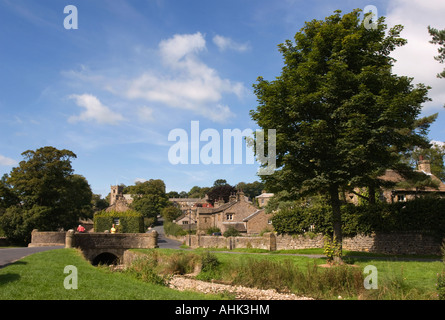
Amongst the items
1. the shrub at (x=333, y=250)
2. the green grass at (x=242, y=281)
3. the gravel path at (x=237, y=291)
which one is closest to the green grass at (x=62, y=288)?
the green grass at (x=242, y=281)

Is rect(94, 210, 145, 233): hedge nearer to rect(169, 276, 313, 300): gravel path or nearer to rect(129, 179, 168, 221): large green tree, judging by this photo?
rect(169, 276, 313, 300): gravel path

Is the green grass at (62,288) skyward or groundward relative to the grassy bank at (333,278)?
skyward

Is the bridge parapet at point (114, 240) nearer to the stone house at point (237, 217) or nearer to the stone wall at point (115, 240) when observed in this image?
the stone wall at point (115, 240)

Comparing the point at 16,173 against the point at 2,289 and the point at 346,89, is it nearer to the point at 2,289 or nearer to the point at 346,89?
the point at 2,289

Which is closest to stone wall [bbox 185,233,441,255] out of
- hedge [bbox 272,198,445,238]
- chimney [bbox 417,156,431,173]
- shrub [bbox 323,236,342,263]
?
hedge [bbox 272,198,445,238]

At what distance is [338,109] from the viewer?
17.7 m

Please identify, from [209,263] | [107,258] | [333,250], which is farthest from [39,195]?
[333,250]

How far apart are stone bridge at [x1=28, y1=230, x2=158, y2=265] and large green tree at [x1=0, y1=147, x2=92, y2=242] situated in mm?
8386

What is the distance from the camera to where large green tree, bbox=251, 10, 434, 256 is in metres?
17.4

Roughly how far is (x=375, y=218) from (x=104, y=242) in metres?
23.9

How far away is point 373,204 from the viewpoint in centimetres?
2778

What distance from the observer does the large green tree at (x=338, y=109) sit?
57.1 ft

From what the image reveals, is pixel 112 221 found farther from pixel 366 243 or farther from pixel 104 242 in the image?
pixel 366 243

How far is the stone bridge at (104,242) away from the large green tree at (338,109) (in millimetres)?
18144
